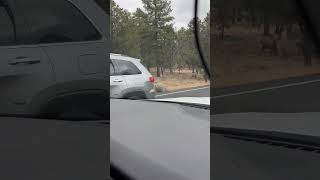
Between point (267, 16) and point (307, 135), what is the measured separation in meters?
0.66

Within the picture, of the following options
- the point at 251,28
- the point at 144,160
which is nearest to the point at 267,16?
the point at 251,28

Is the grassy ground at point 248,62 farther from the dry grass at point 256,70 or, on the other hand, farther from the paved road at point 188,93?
the paved road at point 188,93

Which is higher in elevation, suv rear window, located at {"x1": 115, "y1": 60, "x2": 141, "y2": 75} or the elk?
the elk

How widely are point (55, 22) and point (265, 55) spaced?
28.9 inches

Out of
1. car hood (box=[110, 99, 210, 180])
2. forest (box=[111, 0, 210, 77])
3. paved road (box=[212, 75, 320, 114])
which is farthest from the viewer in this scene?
forest (box=[111, 0, 210, 77])

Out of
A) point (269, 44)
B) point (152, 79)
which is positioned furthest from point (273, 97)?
point (152, 79)

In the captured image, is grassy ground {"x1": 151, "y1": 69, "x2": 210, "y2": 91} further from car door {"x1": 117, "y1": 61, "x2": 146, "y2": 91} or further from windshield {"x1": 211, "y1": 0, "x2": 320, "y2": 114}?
windshield {"x1": 211, "y1": 0, "x2": 320, "y2": 114}

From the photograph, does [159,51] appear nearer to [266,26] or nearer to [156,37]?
[156,37]

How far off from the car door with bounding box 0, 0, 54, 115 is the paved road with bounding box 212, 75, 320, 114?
74cm

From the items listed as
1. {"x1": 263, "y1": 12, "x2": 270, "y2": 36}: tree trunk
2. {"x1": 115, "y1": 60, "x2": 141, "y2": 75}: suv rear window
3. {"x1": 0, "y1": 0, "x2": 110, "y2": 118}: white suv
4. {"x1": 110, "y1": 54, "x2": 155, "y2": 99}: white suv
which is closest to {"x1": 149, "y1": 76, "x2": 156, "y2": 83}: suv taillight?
{"x1": 110, "y1": 54, "x2": 155, "y2": 99}: white suv

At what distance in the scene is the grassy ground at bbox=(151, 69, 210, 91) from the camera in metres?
2.49

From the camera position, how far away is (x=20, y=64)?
1.18 metres

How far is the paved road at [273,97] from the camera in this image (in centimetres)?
147

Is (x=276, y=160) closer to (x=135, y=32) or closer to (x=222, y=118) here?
(x=222, y=118)
